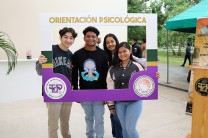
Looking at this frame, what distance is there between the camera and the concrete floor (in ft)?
12.1

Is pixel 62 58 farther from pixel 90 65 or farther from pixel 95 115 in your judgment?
pixel 95 115

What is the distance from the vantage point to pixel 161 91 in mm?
6668

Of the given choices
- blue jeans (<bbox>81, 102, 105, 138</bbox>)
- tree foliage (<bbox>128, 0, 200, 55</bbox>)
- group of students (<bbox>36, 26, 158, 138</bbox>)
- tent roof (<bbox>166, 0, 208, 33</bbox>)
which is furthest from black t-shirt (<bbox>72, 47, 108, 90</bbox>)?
tree foliage (<bbox>128, 0, 200, 55</bbox>)

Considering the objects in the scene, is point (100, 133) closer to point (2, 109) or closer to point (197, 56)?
point (197, 56)

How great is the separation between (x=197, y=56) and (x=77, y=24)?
1240mm

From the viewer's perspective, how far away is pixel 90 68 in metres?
2.40

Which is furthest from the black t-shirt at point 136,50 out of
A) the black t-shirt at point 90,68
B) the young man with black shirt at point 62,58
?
the young man with black shirt at point 62,58

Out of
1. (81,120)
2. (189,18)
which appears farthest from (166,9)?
(81,120)

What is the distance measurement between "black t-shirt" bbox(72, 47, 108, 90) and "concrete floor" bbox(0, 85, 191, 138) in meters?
1.42

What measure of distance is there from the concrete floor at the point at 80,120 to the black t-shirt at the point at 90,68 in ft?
4.65

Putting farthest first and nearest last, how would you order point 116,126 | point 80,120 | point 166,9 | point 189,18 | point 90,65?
point 166,9
point 189,18
point 80,120
point 116,126
point 90,65

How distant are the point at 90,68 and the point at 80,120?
6.89ft

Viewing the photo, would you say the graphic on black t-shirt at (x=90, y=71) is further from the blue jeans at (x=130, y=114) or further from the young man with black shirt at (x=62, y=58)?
the blue jeans at (x=130, y=114)

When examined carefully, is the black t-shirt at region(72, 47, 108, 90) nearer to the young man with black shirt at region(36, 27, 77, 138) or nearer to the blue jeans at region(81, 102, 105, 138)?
the young man with black shirt at region(36, 27, 77, 138)
